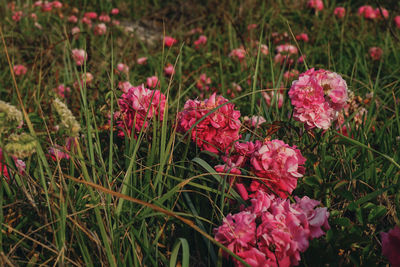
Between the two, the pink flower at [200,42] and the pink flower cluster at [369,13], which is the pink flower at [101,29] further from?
the pink flower cluster at [369,13]

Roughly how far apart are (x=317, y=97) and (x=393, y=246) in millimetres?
527

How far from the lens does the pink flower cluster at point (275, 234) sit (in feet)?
3.02

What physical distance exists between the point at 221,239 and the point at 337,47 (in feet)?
8.46

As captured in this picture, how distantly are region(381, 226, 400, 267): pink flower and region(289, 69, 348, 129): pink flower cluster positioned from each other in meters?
0.43

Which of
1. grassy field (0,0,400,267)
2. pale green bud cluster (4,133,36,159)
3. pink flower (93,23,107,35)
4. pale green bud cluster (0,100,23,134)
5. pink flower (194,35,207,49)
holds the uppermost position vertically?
pale green bud cluster (0,100,23,134)

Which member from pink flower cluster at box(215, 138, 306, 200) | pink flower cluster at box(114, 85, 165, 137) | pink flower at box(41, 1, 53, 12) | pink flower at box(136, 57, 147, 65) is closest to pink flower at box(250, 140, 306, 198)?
pink flower cluster at box(215, 138, 306, 200)

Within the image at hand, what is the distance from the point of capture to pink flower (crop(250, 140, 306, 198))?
108 centimetres

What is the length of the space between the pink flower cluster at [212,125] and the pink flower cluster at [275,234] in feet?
1.14

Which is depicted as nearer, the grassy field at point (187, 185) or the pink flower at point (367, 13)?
the grassy field at point (187, 185)

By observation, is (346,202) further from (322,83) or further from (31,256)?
(31,256)

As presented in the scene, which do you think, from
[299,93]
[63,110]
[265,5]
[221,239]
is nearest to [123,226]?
[221,239]

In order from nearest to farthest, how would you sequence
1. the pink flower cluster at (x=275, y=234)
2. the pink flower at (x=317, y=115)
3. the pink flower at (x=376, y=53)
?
the pink flower cluster at (x=275, y=234)
the pink flower at (x=317, y=115)
the pink flower at (x=376, y=53)

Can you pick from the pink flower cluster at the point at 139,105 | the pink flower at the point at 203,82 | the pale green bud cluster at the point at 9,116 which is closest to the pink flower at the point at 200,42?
the pink flower at the point at 203,82

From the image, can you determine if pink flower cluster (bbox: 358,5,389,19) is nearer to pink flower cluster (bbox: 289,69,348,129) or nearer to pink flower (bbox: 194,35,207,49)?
pink flower (bbox: 194,35,207,49)
